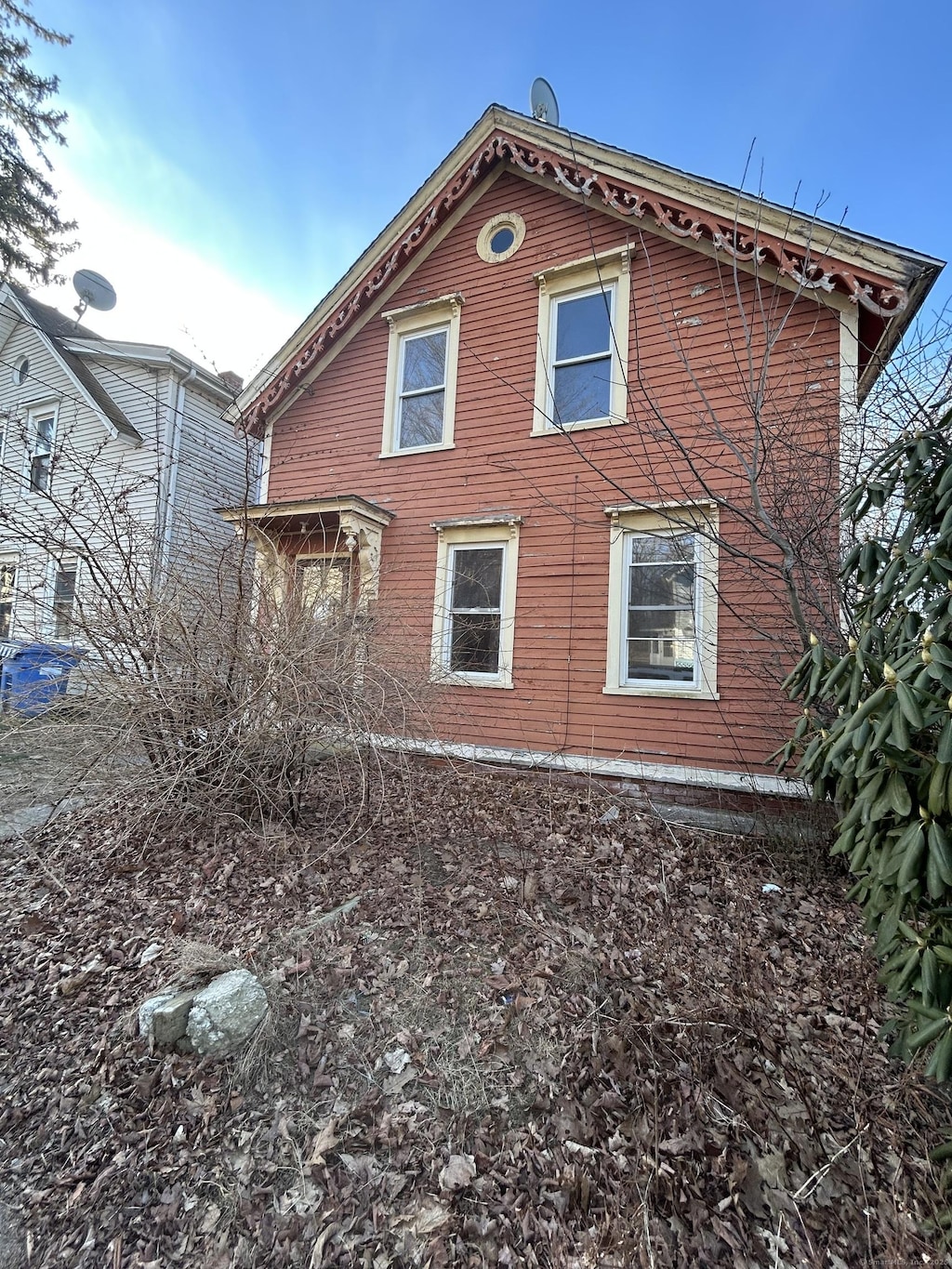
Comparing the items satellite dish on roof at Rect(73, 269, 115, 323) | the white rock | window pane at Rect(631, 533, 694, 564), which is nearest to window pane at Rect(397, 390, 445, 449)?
window pane at Rect(631, 533, 694, 564)

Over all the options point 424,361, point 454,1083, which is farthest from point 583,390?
point 454,1083

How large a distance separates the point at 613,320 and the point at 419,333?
313 centimetres

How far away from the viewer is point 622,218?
22.4 feet

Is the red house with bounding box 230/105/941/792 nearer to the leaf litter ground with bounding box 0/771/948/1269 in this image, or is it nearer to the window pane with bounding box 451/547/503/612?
the window pane with bounding box 451/547/503/612

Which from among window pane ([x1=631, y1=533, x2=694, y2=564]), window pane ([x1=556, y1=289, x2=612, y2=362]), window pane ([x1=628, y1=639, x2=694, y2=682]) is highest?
window pane ([x1=556, y1=289, x2=612, y2=362])

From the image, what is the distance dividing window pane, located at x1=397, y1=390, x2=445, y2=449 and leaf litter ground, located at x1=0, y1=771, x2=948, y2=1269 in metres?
6.27

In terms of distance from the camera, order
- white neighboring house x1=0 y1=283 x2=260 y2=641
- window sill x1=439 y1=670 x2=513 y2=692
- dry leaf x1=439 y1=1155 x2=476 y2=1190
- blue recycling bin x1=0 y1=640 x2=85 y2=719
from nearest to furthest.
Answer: dry leaf x1=439 y1=1155 x2=476 y2=1190
blue recycling bin x1=0 y1=640 x2=85 y2=719
window sill x1=439 y1=670 x2=513 y2=692
white neighboring house x1=0 y1=283 x2=260 y2=641

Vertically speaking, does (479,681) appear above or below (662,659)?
below

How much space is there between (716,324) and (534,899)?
257 inches

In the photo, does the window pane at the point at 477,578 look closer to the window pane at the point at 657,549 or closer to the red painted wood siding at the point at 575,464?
the red painted wood siding at the point at 575,464

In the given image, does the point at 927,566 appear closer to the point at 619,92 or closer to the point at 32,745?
the point at 32,745

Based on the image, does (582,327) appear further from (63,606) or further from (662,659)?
(63,606)

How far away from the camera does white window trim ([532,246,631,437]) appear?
6.74 metres

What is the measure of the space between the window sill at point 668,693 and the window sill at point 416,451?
414cm
